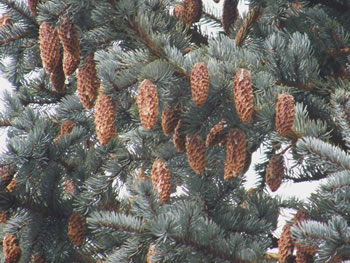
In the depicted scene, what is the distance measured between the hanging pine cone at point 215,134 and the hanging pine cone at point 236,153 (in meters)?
0.13

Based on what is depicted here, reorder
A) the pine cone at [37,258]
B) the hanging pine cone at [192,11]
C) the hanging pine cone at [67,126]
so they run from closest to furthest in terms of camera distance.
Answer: the pine cone at [37,258] < the hanging pine cone at [67,126] < the hanging pine cone at [192,11]

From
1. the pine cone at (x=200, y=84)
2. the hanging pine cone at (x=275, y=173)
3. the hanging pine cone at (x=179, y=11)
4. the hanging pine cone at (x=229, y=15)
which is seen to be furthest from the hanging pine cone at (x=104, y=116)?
the hanging pine cone at (x=229, y=15)

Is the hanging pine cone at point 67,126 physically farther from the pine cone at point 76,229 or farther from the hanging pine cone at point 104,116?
the hanging pine cone at point 104,116

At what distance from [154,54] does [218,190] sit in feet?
2.74

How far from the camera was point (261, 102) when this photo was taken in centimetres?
275

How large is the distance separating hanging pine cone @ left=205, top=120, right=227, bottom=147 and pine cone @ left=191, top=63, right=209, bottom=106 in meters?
0.42

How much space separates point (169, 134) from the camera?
3078mm

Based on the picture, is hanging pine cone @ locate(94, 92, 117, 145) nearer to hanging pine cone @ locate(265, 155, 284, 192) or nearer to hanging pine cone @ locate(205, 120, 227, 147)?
hanging pine cone @ locate(205, 120, 227, 147)

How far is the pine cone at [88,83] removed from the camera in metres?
2.81

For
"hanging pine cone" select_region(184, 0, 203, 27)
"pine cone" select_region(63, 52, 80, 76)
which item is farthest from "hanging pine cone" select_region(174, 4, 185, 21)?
"pine cone" select_region(63, 52, 80, 76)

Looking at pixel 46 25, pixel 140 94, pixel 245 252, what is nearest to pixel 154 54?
pixel 140 94

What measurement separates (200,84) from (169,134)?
2.13 feet

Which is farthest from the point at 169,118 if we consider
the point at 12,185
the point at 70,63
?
the point at 12,185

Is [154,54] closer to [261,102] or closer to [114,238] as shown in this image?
[261,102]
